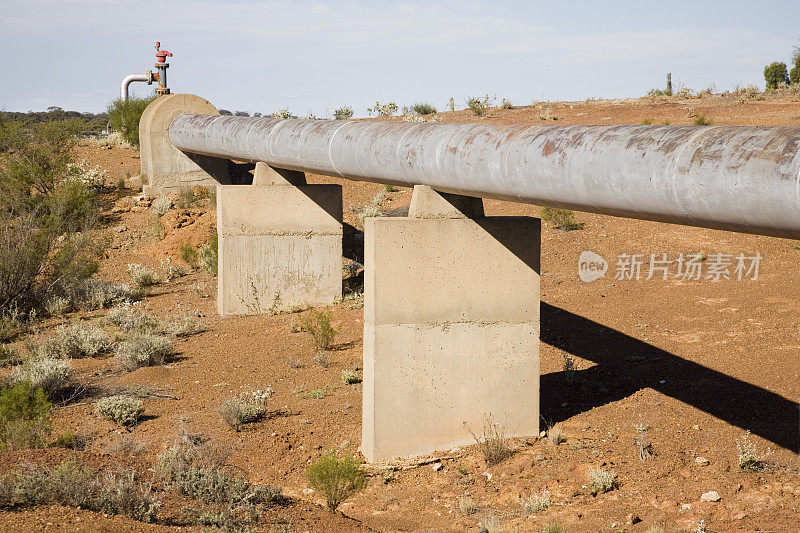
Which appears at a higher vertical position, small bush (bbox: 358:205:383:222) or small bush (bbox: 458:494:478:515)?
small bush (bbox: 358:205:383:222)

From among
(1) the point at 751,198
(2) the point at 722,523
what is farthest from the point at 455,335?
(1) the point at 751,198

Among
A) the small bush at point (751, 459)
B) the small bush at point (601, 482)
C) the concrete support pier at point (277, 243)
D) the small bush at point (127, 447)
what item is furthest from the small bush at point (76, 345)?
the small bush at point (751, 459)

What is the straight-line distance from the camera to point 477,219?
749cm

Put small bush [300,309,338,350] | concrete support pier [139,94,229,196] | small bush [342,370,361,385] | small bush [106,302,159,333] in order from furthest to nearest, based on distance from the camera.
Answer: concrete support pier [139,94,229,196]
small bush [106,302,159,333]
small bush [300,309,338,350]
small bush [342,370,361,385]

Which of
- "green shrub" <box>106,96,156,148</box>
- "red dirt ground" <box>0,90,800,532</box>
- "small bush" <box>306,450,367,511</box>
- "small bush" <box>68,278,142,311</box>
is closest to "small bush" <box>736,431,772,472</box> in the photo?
"red dirt ground" <box>0,90,800,532</box>

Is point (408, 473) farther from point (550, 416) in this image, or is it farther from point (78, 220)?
point (78, 220)

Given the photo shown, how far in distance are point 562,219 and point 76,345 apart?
953 centimetres

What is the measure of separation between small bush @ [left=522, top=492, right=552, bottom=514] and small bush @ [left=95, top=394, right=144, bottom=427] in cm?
452

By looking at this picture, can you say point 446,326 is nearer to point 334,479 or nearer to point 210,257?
point 334,479

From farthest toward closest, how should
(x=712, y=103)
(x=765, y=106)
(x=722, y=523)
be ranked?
(x=712, y=103) < (x=765, y=106) < (x=722, y=523)

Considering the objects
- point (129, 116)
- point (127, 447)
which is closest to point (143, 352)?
point (127, 447)

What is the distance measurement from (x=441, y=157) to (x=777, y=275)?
792cm

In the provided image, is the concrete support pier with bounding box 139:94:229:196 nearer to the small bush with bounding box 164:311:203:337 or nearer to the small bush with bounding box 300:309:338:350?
the small bush with bounding box 164:311:203:337

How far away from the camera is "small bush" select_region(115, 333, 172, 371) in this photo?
35.5 ft
